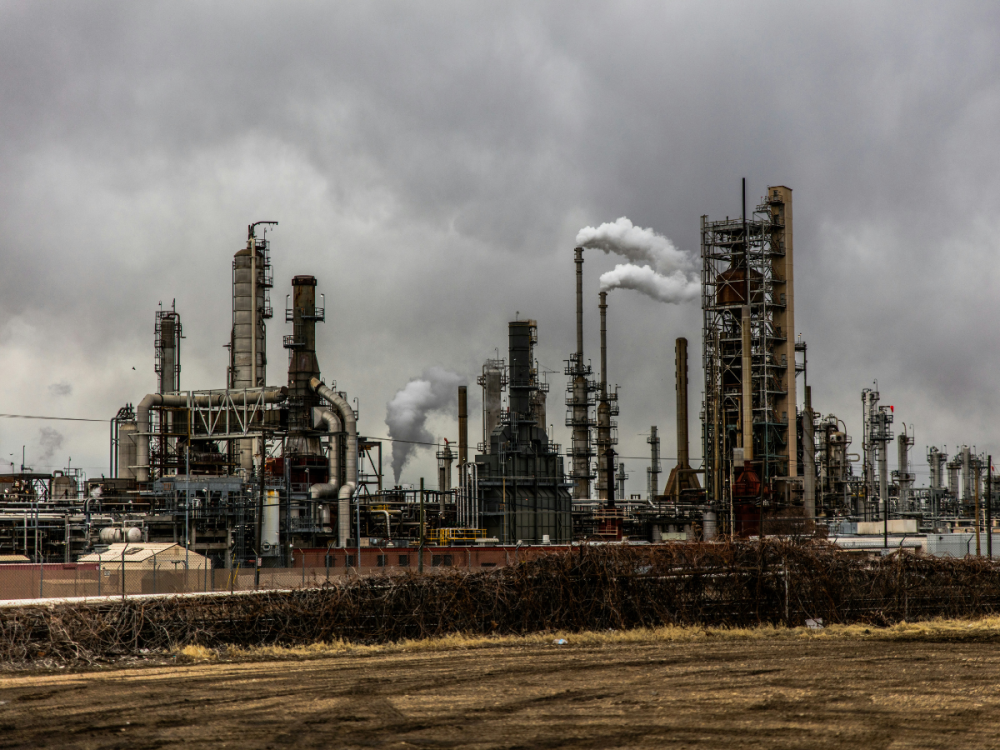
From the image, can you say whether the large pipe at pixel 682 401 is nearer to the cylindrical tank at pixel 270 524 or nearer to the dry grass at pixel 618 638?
the cylindrical tank at pixel 270 524

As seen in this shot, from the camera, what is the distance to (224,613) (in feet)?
83.7

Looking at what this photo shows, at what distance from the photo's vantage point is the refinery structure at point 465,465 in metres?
52.0

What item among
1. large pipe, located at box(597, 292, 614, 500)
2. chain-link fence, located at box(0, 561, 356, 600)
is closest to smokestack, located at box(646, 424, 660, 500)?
large pipe, located at box(597, 292, 614, 500)

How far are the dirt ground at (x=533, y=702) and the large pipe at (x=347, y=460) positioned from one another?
31.0 meters

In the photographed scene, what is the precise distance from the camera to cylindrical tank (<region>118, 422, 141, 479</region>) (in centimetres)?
5875

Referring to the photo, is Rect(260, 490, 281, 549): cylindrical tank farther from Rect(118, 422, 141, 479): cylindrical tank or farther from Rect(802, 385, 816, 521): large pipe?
Rect(802, 385, 816, 521): large pipe

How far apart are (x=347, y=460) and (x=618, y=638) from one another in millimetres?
31352

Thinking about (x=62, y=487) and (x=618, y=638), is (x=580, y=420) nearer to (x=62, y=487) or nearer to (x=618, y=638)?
(x=62, y=487)

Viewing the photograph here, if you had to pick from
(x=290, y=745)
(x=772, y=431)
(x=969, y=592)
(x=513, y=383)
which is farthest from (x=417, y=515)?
(x=290, y=745)

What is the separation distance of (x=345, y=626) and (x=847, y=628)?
39.9 feet

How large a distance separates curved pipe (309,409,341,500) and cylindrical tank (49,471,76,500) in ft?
46.1

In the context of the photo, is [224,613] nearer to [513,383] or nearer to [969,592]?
[969,592]

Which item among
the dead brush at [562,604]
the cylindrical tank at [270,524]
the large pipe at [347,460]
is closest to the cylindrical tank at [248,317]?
the large pipe at [347,460]

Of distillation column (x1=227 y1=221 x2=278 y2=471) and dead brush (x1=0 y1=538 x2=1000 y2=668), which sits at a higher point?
distillation column (x1=227 y1=221 x2=278 y2=471)
